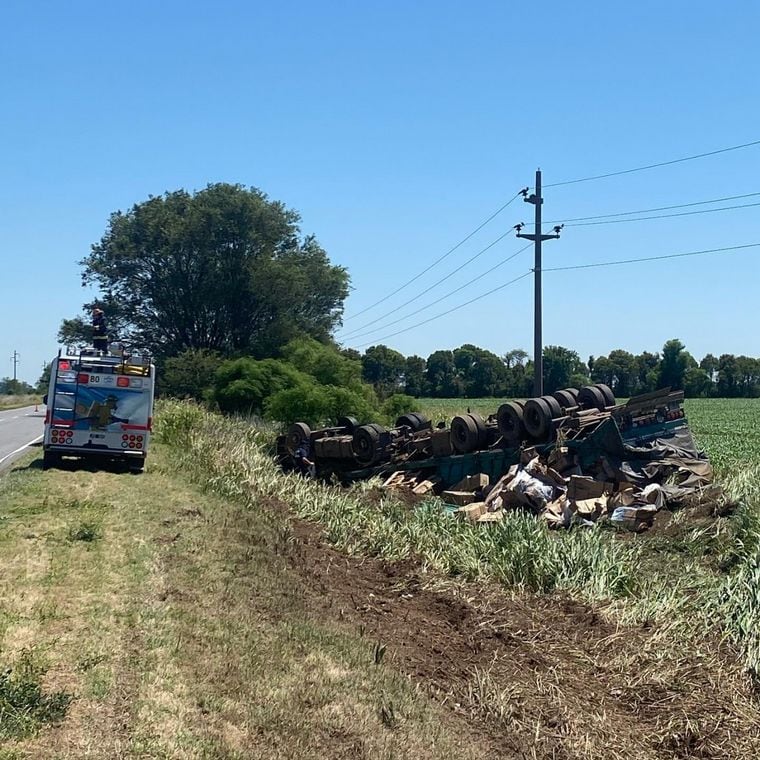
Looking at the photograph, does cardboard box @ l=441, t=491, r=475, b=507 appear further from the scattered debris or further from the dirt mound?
the dirt mound

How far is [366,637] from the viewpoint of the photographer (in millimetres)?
8211

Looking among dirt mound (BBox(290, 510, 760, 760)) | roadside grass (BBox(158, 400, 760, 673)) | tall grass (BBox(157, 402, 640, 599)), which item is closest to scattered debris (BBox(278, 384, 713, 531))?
roadside grass (BBox(158, 400, 760, 673))

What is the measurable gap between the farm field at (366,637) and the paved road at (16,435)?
9912 mm

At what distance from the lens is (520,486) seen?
1585 cm

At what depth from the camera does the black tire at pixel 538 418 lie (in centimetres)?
1725

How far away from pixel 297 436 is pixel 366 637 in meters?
13.5

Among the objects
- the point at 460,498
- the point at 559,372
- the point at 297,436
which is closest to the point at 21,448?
the point at 297,436

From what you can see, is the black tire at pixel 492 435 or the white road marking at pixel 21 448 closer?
the black tire at pixel 492 435

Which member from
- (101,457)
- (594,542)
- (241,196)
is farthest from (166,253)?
(594,542)

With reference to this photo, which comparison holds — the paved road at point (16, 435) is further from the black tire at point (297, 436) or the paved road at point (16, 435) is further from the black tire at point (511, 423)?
the black tire at point (511, 423)

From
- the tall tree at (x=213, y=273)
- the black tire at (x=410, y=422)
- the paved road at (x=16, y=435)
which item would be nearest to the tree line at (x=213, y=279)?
the tall tree at (x=213, y=273)

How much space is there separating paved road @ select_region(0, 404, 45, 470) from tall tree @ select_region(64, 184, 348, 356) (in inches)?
514

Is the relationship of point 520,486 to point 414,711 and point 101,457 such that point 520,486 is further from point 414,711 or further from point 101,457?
point 414,711

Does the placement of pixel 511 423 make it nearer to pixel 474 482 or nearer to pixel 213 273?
pixel 474 482
